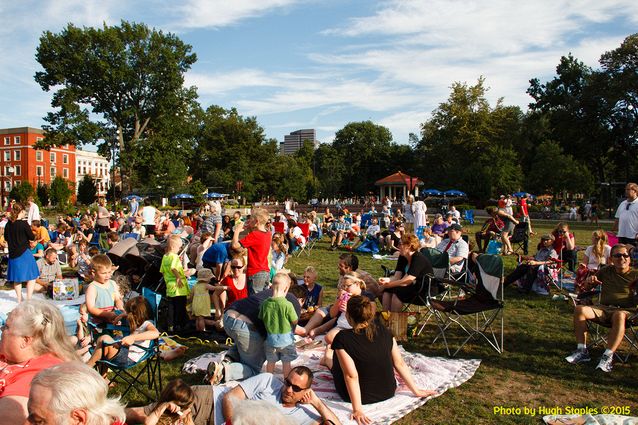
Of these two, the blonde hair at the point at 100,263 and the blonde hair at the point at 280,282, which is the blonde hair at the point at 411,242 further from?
the blonde hair at the point at 100,263

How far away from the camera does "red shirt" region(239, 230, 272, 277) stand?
248 inches

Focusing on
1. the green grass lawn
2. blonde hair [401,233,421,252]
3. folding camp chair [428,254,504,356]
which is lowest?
the green grass lawn

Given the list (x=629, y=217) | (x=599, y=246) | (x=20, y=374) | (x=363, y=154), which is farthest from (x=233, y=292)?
(x=363, y=154)

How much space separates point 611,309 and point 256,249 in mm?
4047

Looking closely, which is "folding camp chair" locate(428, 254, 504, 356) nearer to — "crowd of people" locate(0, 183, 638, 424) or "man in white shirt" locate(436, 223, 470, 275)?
"crowd of people" locate(0, 183, 638, 424)

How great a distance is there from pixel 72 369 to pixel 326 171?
232 feet

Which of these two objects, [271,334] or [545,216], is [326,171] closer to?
[545,216]

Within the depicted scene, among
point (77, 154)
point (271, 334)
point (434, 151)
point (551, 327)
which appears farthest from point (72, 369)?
point (77, 154)

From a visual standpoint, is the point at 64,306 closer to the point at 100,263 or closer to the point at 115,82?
the point at 100,263

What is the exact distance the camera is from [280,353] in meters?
4.60

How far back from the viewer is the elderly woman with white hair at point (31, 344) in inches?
105

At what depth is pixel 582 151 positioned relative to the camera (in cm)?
3906

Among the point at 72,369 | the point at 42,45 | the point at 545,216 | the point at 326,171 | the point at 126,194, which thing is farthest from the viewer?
the point at 326,171

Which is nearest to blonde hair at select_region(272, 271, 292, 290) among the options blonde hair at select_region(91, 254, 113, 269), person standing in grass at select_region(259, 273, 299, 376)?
person standing in grass at select_region(259, 273, 299, 376)
